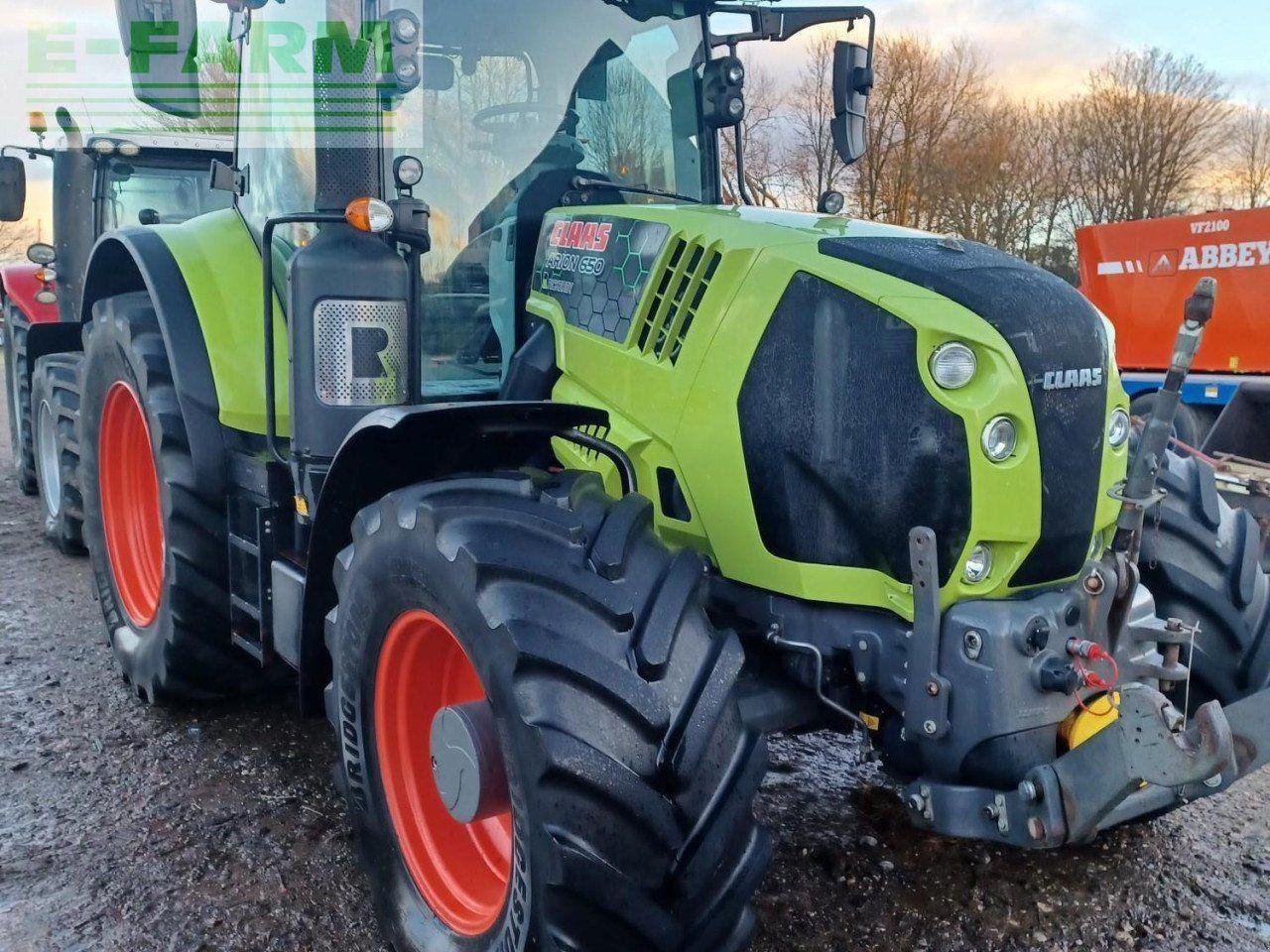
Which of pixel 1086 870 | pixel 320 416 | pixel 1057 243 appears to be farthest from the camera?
pixel 1057 243

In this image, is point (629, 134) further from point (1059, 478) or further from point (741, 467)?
point (1059, 478)

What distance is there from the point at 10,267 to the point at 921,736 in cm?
807

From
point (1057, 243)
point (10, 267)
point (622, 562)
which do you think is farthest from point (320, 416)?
point (1057, 243)

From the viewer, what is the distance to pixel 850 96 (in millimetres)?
3285

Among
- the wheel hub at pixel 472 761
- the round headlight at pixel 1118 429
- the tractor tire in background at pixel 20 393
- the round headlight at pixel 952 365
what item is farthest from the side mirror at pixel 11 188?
the round headlight at pixel 1118 429

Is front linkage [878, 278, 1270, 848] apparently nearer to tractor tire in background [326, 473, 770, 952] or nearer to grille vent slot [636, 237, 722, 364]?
tractor tire in background [326, 473, 770, 952]

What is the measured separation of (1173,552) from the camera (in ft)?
9.57

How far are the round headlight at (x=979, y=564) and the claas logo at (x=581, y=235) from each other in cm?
116

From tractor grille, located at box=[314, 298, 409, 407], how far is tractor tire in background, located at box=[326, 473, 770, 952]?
1.50 ft

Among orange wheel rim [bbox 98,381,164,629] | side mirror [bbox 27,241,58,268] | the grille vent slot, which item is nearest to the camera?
the grille vent slot

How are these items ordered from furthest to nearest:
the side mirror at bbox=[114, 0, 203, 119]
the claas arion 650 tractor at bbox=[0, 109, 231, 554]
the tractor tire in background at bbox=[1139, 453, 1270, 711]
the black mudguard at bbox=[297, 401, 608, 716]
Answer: the claas arion 650 tractor at bbox=[0, 109, 231, 554]
the side mirror at bbox=[114, 0, 203, 119]
the tractor tire in background at bbox=[1139, 453, 1270, 711]
the black mudguard at bbox=[297, 401, 608, 716]

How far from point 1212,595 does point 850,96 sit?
1.71 meters

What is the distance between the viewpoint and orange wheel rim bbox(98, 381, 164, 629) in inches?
163

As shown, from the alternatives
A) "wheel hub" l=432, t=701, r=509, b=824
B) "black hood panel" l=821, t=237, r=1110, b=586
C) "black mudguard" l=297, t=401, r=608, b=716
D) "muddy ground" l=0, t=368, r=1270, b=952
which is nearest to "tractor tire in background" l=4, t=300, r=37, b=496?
"muddy ground" l=0, t=368, r=1270, b=952
